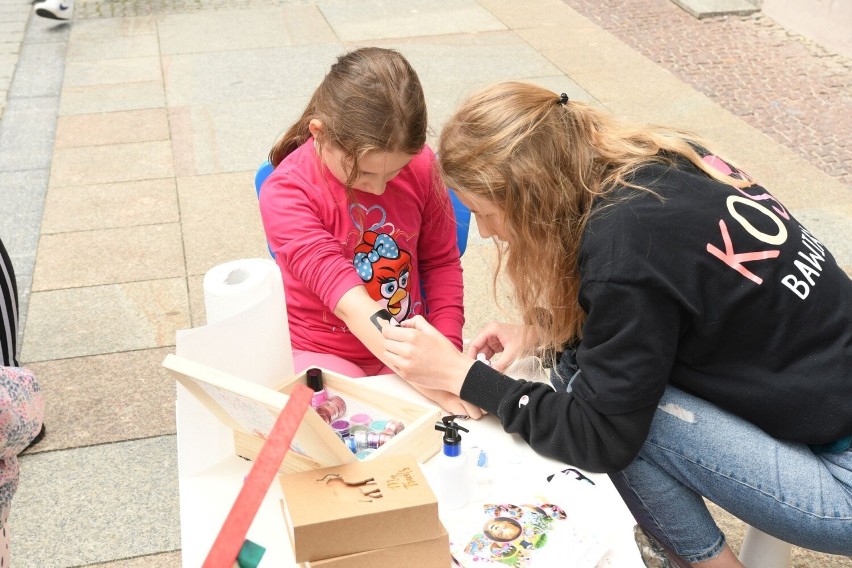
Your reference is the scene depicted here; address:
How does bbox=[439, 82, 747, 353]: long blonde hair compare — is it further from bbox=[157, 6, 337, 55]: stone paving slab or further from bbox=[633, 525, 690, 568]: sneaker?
bbox=[157, 6, 337, 55]: stone paving slab

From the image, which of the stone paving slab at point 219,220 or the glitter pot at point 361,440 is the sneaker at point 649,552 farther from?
the stone paving slab at point 219,220

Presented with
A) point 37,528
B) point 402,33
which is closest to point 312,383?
point 37,528

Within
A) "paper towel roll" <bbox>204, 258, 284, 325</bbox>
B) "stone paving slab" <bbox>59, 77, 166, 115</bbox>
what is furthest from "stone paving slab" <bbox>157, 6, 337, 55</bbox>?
"paper towel roll" <bbox>204, 258, 284, 325</bbox>

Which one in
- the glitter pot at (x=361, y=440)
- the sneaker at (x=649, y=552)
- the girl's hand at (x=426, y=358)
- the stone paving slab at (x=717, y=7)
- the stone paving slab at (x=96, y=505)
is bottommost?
the stone paving slab at (x=96, y=505)

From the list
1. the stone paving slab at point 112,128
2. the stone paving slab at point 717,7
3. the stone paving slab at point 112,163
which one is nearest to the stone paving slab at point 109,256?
the stone paving slab at point 112,163

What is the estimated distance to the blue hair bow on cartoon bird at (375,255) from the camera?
229 cm

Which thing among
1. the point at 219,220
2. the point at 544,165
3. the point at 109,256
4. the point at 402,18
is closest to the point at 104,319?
the point at 109,256

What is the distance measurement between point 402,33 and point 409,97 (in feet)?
16.4

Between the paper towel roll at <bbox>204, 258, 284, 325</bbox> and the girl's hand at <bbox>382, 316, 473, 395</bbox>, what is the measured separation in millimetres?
254

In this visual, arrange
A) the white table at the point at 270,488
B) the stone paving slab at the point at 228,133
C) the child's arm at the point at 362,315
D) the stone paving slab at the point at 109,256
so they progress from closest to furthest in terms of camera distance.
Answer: the white table at the point at 270,488
the child's arm at the point at 362,315
the stone paving slab at the point at 109,256
the stone paving slab at the point at 228,133

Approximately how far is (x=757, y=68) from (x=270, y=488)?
5412 mm

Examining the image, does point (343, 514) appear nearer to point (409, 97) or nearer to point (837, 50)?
point (409, 97)

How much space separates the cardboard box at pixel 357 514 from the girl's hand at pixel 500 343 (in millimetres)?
672

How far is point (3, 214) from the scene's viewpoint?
4.44 m
